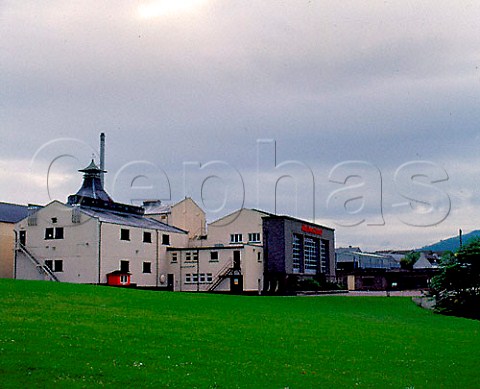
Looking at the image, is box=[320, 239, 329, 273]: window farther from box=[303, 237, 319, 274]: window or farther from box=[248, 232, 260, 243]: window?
box=[248, 232, 260, 243]: window

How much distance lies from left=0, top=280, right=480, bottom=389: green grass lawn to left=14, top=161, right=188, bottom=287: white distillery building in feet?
120

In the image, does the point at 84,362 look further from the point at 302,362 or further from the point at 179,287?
the point at 179,287

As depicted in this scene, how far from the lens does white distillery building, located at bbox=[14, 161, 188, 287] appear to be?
6500 cm

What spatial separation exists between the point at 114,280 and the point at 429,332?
43428 millimetres

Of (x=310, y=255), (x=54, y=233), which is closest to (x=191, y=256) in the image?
(x=54, y=233)

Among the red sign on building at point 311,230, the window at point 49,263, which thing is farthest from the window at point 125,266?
the red sign on building at point 311,230

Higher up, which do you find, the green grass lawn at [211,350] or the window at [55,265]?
the window at [55,265]

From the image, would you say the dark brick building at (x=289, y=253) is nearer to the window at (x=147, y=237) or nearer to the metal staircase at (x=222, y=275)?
the metal staircase at (x=222, y=275)

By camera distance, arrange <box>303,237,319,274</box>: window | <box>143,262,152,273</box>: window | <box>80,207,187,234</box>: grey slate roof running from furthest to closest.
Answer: <box>303,237,319,274</box>: window → <box>143,262,152,273</box>: window → <box>80,207,187,234</box>: grey slate roof

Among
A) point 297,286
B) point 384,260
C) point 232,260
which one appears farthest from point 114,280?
point 384,260

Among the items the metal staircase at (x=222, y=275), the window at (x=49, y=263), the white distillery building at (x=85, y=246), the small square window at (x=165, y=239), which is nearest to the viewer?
the white distillery building at (x=85, y=246)

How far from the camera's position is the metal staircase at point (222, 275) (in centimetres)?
7281

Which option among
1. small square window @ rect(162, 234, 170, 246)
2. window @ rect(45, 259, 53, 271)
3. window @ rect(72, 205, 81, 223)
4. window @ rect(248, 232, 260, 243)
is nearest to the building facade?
window @ rect(45, 259, 53, 271)

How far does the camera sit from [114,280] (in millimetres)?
64875
